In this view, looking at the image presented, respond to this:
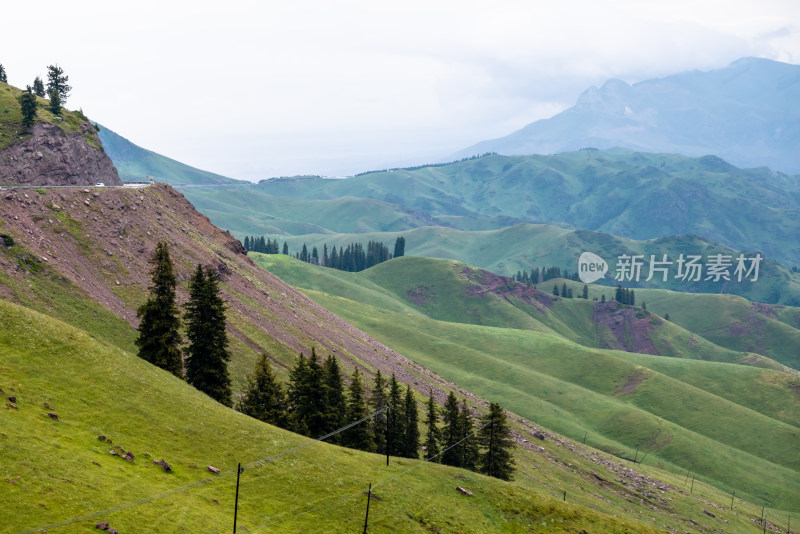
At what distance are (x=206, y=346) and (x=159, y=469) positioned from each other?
1075 inches

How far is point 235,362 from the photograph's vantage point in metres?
96.4

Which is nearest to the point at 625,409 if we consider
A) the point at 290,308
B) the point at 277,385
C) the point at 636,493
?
the point at 636,493

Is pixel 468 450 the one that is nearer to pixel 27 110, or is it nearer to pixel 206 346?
pixel 206 346

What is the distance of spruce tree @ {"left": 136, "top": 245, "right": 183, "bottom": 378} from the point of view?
67.2 m

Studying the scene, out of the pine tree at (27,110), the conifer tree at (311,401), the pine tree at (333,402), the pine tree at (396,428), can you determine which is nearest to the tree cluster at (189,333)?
the conifer tree at (311,401)

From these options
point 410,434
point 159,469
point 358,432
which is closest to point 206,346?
point 358,432

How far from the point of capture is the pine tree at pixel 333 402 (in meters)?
77.9

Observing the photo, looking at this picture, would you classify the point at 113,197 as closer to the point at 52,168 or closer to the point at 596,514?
the point at 52,168

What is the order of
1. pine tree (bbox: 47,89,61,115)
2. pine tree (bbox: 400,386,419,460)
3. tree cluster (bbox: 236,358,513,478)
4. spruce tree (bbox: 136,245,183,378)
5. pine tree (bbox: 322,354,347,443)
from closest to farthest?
spruce tree (bbox: 136,245,183,378)
tree cluster (bbox: 236,358,513,478)
pine tree (bbox: 322,354,347,443)
pine tree (bbox: 400,386,419,460)
pine tree (bbox: 47,89,61,115)

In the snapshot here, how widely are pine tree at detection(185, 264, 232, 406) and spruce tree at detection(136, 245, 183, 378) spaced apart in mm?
3627

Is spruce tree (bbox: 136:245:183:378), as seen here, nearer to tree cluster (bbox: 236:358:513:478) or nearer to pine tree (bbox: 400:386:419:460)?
tree cluster (bbox: 236:358:513:478)

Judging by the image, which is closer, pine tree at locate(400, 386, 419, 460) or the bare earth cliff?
pine tree at locate(400, 386, 419, 460)

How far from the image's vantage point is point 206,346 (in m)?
73.0

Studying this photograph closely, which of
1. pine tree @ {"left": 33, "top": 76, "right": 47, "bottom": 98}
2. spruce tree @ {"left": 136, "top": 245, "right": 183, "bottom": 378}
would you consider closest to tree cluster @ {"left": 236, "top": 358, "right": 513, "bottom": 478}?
spruce tree @ {"left": 136, "top": 245, "right": 183, "bottom": 378}
